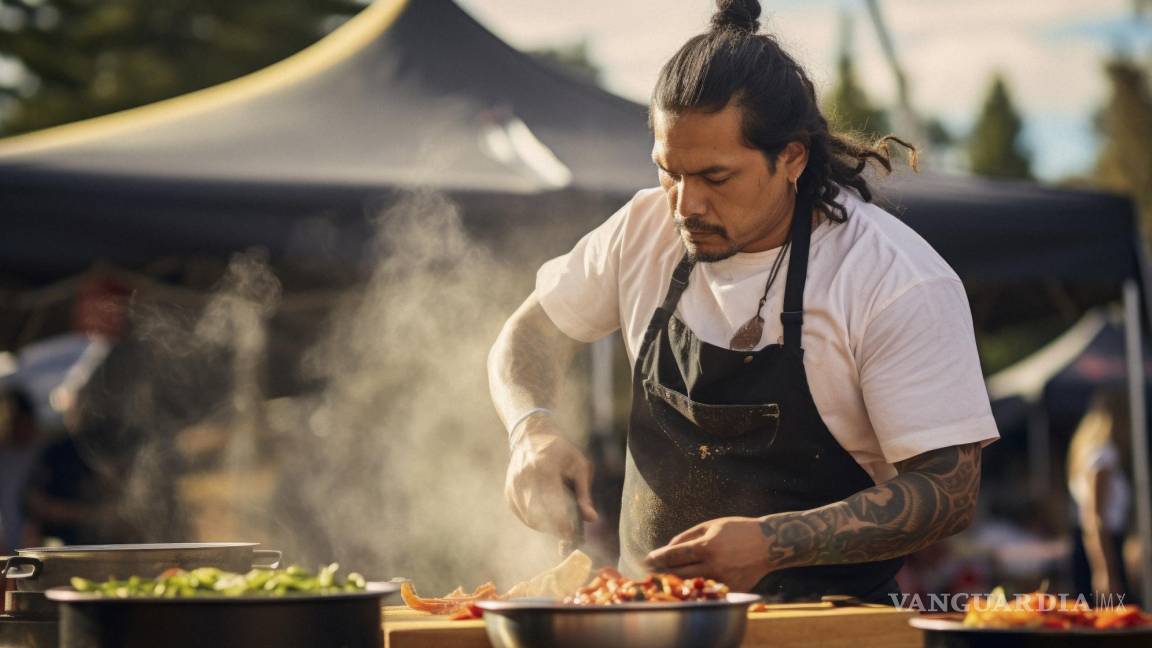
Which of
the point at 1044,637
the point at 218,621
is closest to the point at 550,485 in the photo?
the point at 218,621

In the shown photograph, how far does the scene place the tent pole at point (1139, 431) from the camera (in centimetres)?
655

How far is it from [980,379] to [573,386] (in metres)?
3.67

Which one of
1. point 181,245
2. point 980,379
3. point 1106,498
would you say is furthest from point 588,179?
point 1106,498

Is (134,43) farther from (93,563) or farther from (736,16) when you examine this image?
(93,563)

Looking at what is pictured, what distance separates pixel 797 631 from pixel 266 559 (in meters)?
0.93

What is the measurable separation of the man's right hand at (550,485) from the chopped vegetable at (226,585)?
61 centimetres

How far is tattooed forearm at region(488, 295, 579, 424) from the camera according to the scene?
114 inches

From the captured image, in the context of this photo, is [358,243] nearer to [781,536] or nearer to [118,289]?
[118,289]

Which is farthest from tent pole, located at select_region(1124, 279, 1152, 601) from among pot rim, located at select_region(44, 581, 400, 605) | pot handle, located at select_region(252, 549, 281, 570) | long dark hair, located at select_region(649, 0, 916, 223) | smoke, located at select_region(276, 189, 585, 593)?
pot rim, located at select_region(44, 581, 400, 605)

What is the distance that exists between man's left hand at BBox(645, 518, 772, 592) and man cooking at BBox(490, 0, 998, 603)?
0.02 metres

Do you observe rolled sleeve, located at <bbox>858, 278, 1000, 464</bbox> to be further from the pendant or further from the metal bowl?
the metal bowl

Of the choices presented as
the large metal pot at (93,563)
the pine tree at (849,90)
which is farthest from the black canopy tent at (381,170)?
the pine tree at (849,90)

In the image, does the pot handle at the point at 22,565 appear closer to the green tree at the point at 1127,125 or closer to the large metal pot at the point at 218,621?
the large metal pot at the point at 218,621

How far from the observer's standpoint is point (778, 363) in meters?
2.55
